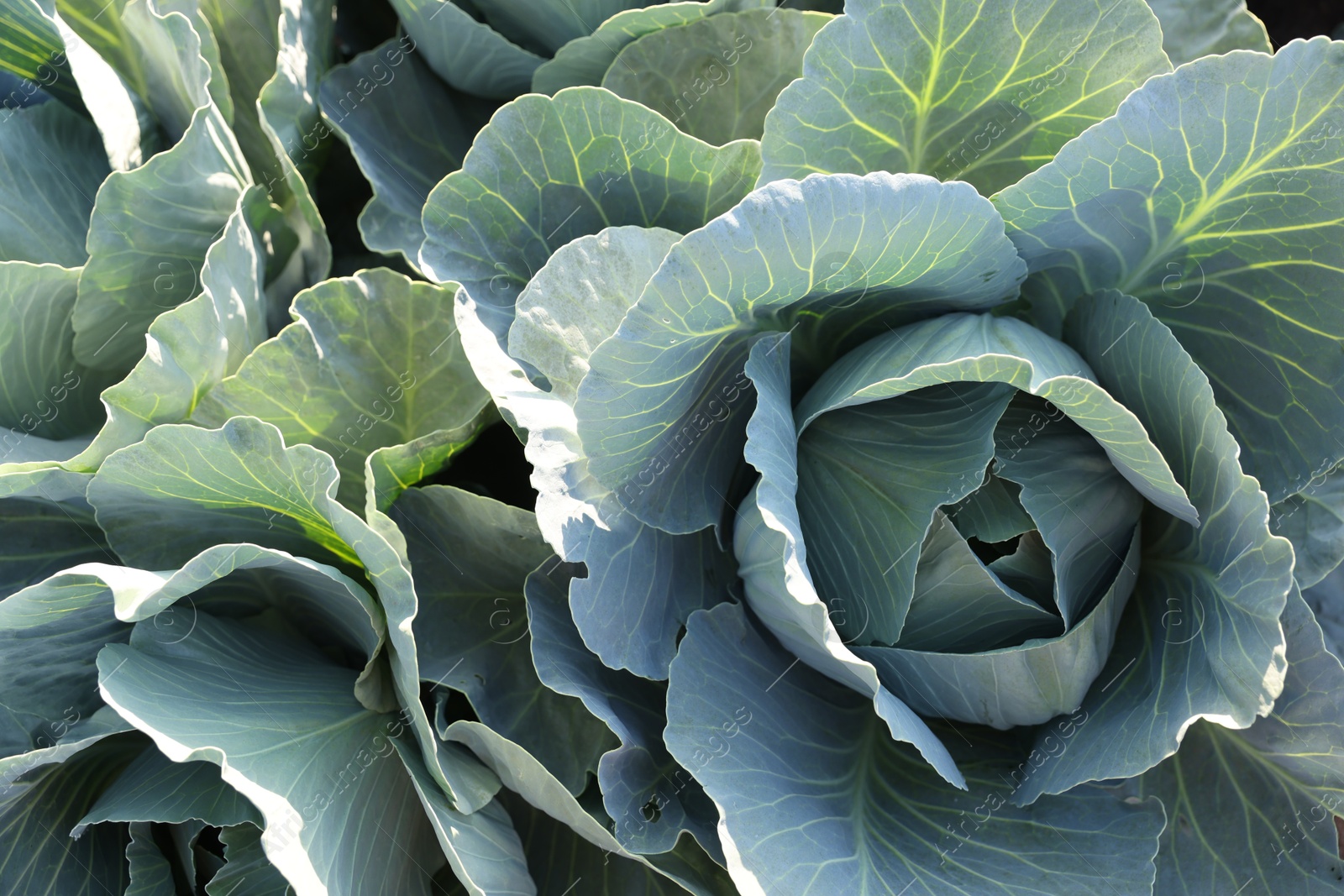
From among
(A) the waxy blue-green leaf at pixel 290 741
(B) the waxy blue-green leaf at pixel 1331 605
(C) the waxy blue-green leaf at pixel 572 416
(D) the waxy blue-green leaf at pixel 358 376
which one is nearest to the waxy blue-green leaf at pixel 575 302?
(C) the waxy blue-green leaf at pixel 572 416

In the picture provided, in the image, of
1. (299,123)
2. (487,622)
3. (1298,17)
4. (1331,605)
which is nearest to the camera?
(487,622)

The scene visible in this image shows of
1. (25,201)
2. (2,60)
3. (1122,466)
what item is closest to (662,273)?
(1122,466)

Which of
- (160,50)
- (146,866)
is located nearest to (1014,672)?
(146,866)

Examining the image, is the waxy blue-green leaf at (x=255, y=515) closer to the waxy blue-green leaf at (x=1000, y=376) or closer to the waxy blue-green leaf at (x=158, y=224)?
the waxy blue-green leaf at (x=158, y=224)

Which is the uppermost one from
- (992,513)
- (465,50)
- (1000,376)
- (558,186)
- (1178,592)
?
(465,50)

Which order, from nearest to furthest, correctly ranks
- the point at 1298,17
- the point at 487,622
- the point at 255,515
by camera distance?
the point at 255,515, the point at 487,622, the point at 1298,17

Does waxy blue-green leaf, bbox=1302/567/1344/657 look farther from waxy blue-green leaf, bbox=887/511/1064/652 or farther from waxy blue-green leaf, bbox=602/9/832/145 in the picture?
waxy blue-green leaf, bbox=602/9/832/145

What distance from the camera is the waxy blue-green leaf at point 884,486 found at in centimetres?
97

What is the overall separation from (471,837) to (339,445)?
48cm

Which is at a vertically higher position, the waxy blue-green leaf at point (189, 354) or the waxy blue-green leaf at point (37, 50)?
the waxy blue-green leaf at point (37, 50)

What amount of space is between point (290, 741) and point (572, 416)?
445 mm

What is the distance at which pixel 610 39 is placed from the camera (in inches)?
48.8

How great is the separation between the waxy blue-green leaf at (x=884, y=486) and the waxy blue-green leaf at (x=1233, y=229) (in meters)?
0.21

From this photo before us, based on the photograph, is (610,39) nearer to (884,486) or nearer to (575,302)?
(575,302)
